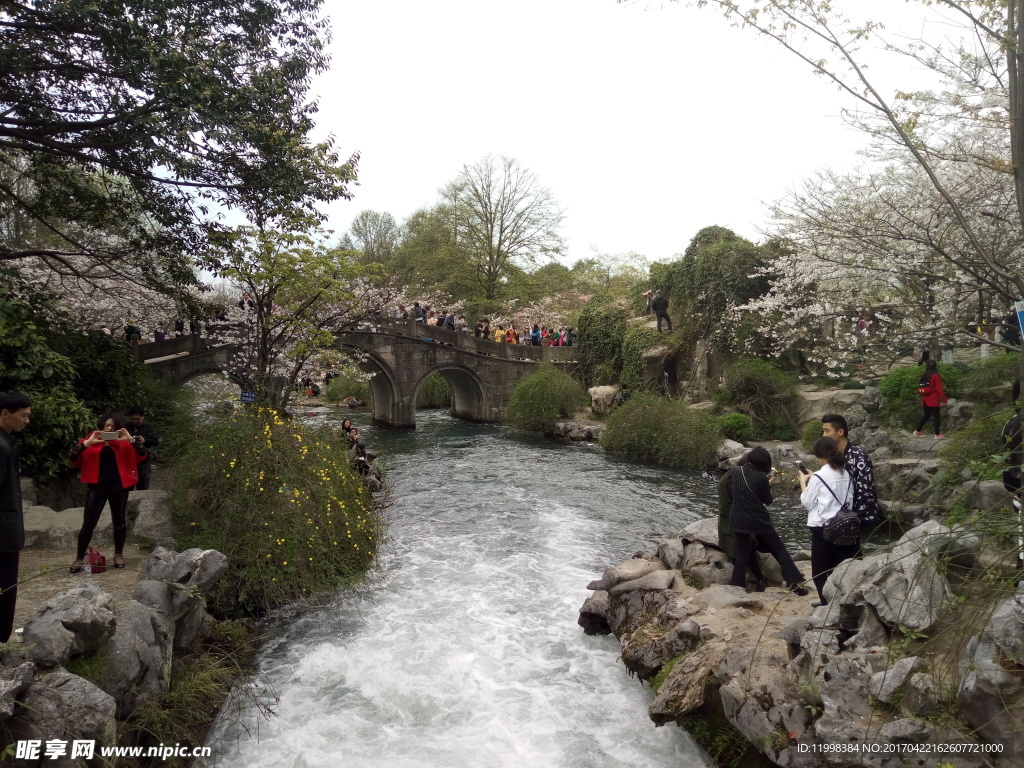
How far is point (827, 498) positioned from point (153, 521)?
699 cm

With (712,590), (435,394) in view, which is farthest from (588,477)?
(435,394)

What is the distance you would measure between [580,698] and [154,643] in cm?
362

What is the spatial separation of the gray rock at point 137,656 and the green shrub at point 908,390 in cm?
1476

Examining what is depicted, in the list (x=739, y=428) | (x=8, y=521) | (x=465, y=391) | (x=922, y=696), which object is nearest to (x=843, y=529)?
(x=922, y=696)

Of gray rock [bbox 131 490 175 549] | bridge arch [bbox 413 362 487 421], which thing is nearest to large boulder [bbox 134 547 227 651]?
gray rock [bbox 131 490 175 549]

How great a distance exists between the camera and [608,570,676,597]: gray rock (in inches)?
276

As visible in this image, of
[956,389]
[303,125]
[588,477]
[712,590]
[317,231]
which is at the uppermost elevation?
[303,125]

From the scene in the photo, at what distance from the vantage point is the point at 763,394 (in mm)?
19156

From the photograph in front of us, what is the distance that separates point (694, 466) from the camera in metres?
17.5

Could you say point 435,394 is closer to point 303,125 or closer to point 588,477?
point 588,477

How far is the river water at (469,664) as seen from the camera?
5293 millimetres

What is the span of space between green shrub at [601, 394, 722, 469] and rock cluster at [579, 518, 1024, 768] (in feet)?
37.0

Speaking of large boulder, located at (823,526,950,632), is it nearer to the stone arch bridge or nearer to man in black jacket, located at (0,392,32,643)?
man in black jacket, located at (0,392,32,643)

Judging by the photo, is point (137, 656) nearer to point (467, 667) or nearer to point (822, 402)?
point (467, 667)
